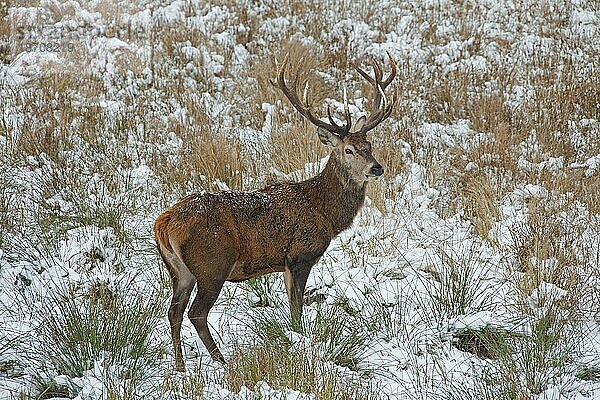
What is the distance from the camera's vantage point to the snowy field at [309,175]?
4.53m

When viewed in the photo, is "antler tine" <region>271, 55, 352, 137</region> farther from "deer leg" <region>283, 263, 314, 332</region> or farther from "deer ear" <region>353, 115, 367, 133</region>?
"deer leg" <region>283, 263, 314, 332</region>

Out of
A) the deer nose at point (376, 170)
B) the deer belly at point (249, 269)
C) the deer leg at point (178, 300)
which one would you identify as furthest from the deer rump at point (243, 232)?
the deer nose at point (376, 170)

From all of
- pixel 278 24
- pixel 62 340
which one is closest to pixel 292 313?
pixel 62 340

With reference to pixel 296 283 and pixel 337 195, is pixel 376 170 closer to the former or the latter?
pixel 337 195

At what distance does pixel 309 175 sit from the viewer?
8102 millimetres

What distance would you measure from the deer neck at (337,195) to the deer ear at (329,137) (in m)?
0.09

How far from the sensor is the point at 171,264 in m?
5.24

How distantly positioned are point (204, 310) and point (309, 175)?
10.6 ft

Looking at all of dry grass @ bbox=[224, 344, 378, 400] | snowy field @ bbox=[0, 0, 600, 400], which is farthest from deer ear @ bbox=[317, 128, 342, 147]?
dry grass @ bbox=[224, 344, 378, 400]

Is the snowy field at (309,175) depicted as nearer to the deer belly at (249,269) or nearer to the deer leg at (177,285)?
the deer leg at (177,285)

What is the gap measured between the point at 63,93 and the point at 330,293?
593 cm

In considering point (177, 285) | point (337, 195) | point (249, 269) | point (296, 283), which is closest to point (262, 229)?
point (249, 269)

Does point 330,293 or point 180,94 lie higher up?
point 180,94

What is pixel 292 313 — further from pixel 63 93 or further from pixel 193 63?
pixel 193 63
